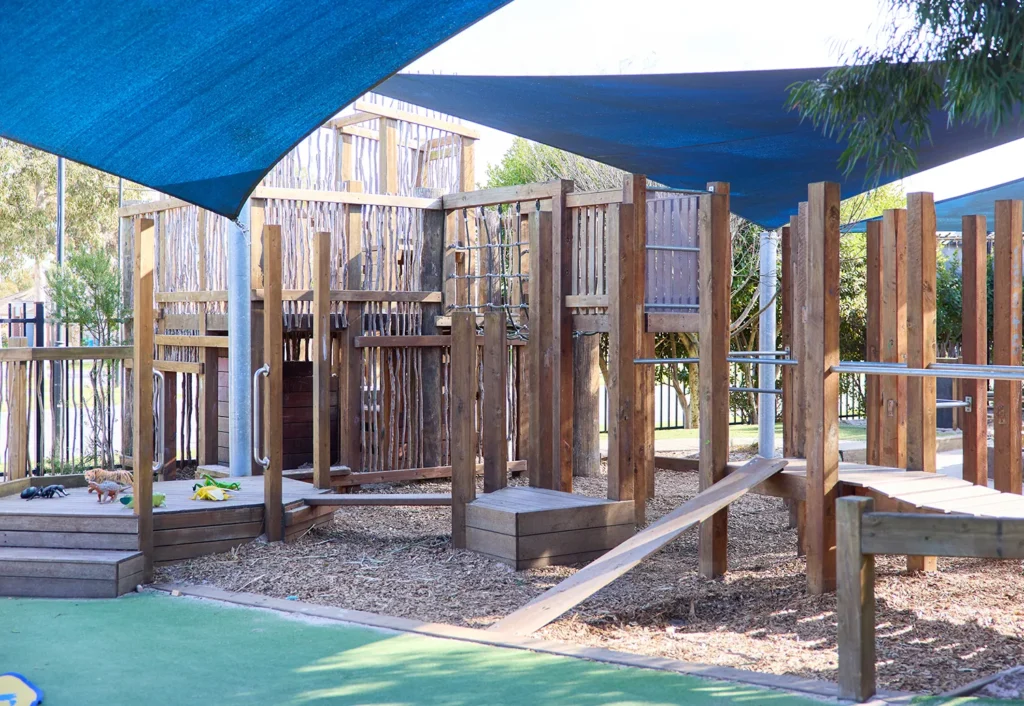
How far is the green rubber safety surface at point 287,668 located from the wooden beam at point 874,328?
394 cm

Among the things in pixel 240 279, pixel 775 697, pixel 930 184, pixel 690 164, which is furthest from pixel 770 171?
pixel 930 184

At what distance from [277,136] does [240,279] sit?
10.1ft

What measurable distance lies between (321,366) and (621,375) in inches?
94.1

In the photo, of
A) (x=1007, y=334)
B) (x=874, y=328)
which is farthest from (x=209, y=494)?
(x=1007, y=334)

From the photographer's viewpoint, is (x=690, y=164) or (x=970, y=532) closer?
(x=970, y=532)

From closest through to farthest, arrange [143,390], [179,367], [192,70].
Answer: [192,70] < [143,390] < [179,367]

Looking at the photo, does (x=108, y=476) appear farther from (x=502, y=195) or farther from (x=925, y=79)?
(x=925, y=79)

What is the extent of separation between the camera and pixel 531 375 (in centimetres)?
848

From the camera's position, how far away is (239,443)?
8.59m

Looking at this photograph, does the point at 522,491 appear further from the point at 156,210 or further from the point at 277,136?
the point at 156,210

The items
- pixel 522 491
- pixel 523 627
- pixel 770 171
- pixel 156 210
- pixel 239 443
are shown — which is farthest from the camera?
pixel 156 210

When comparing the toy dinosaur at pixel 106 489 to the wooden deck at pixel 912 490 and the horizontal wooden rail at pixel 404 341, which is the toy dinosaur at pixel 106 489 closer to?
the horizontal wooden rail at pixel 404 341

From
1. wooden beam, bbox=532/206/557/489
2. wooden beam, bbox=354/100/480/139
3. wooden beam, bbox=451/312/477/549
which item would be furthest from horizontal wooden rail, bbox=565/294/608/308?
wooden beam, bbox=354/100/480/139

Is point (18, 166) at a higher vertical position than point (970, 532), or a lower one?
higher
